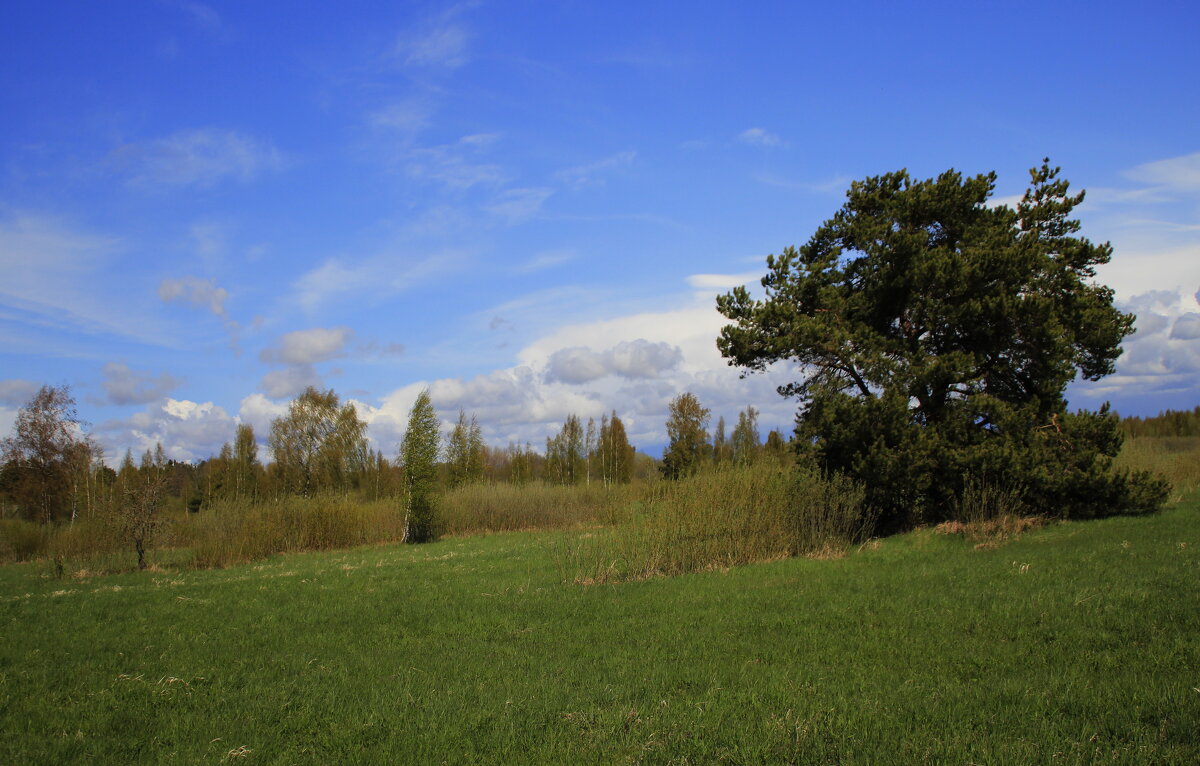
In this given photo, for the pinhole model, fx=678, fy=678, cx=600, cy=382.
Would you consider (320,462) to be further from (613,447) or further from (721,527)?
(721,527)

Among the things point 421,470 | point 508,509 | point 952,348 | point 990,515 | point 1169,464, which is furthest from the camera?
point 508,509

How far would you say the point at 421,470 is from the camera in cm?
2966

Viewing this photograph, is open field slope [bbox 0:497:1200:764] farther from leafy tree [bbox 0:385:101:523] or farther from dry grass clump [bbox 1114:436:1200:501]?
leafy tree [bbox 0:385:101:523]

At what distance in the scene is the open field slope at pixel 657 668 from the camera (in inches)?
186

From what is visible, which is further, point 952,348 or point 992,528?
point 952,348

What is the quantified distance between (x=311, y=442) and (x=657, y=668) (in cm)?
4730

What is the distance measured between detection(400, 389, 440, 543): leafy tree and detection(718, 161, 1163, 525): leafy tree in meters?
16.0

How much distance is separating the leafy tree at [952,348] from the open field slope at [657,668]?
13.2 feet

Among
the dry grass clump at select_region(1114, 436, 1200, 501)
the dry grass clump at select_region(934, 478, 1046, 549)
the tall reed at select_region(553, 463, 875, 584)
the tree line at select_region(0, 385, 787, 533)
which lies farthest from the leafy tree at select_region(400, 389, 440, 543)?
the dry grass clump at select_region(1114, 436, 1200, 501)

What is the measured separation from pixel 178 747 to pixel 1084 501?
1857 cm

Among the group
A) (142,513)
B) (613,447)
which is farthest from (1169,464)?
(613,447)

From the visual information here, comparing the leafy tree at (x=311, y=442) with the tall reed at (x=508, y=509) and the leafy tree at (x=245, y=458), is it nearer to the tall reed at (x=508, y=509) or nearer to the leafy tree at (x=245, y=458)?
the leafy tree at (x=245, y=458)

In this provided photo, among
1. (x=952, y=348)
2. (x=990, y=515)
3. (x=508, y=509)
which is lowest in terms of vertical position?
(x=508, y=509)

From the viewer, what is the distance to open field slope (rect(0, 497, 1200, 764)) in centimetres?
472
